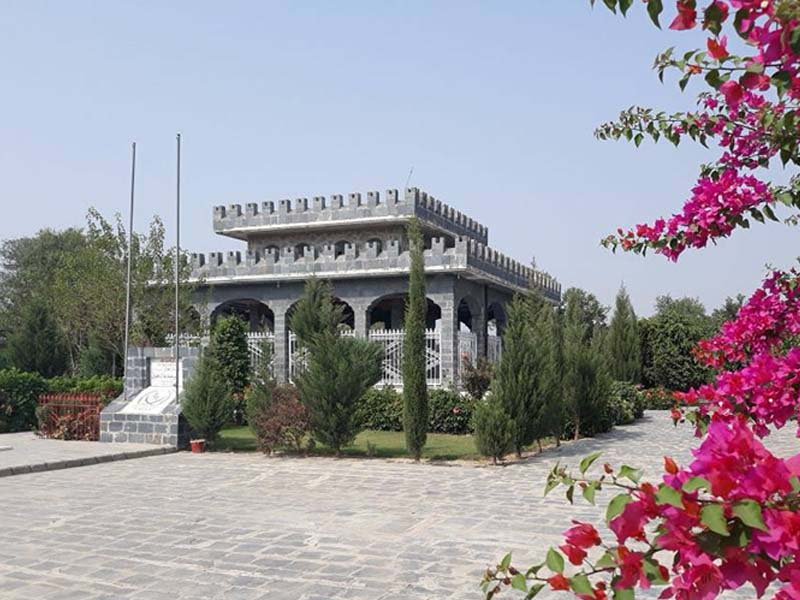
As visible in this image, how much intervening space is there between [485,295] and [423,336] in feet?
47.3

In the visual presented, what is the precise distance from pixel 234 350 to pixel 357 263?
6.86m

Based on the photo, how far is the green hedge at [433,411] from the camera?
57.2 feet

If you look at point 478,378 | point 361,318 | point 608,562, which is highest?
point 361,318

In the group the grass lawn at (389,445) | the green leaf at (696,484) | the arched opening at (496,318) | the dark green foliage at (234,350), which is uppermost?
the arched opening at (496,318)

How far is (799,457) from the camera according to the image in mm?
1290

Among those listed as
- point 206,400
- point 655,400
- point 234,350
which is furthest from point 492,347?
point 206,400

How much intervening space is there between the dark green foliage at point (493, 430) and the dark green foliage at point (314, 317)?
3.40 meters

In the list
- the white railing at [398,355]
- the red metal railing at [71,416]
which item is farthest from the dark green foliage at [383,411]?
the red metal railing at [71,416]

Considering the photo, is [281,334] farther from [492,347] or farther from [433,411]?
[433,411]

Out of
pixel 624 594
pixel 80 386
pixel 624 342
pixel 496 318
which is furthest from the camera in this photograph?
pixel 496 318

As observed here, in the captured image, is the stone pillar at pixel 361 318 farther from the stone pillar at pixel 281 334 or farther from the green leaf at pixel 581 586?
the green leaf at pixel 581 586

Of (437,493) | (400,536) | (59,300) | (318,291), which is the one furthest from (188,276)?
(400,536)

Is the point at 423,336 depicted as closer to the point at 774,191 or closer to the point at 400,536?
the point at 400,536

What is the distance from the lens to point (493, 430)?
1232 cm
